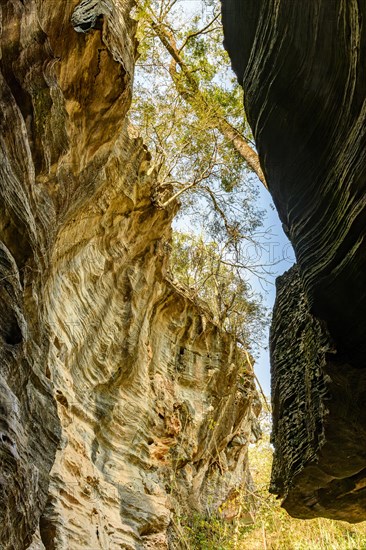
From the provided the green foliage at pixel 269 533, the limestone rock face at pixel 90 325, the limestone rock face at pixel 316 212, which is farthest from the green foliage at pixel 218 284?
the limestone rock face at pixel 316 212

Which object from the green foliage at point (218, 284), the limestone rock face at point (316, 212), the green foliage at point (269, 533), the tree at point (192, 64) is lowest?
the green foliage at point (269, 533)

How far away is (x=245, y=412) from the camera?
17844 millimetres

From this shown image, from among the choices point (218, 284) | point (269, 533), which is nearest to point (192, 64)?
point (218, 284)

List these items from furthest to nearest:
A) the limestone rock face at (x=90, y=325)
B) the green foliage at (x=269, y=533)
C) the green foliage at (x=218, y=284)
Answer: the green foliage at (x=218, y=284) < the green foliage at (x=269, y=533) < the limestone rock face at (x=90, y=325)

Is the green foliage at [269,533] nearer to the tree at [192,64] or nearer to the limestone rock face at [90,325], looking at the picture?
the limestone rock face at [90,325]

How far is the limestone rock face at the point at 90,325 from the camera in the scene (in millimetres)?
4984

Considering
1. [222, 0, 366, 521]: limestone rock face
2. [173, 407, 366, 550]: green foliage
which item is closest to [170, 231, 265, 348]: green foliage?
[173, 407, 366, 550]: green foliage

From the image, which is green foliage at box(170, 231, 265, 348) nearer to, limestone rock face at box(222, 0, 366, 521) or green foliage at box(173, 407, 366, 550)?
green foliage at box(173, 407, 366, 550)

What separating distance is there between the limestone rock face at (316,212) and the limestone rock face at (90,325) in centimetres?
227

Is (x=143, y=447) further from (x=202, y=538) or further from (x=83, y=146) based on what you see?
(x=83, y=146)

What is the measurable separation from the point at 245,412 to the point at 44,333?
41.6ft

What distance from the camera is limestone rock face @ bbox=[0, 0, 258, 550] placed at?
498 cm

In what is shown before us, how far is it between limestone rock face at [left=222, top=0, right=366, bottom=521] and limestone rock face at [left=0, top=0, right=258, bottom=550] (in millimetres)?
2270

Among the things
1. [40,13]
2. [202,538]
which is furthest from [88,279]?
[202,538]
